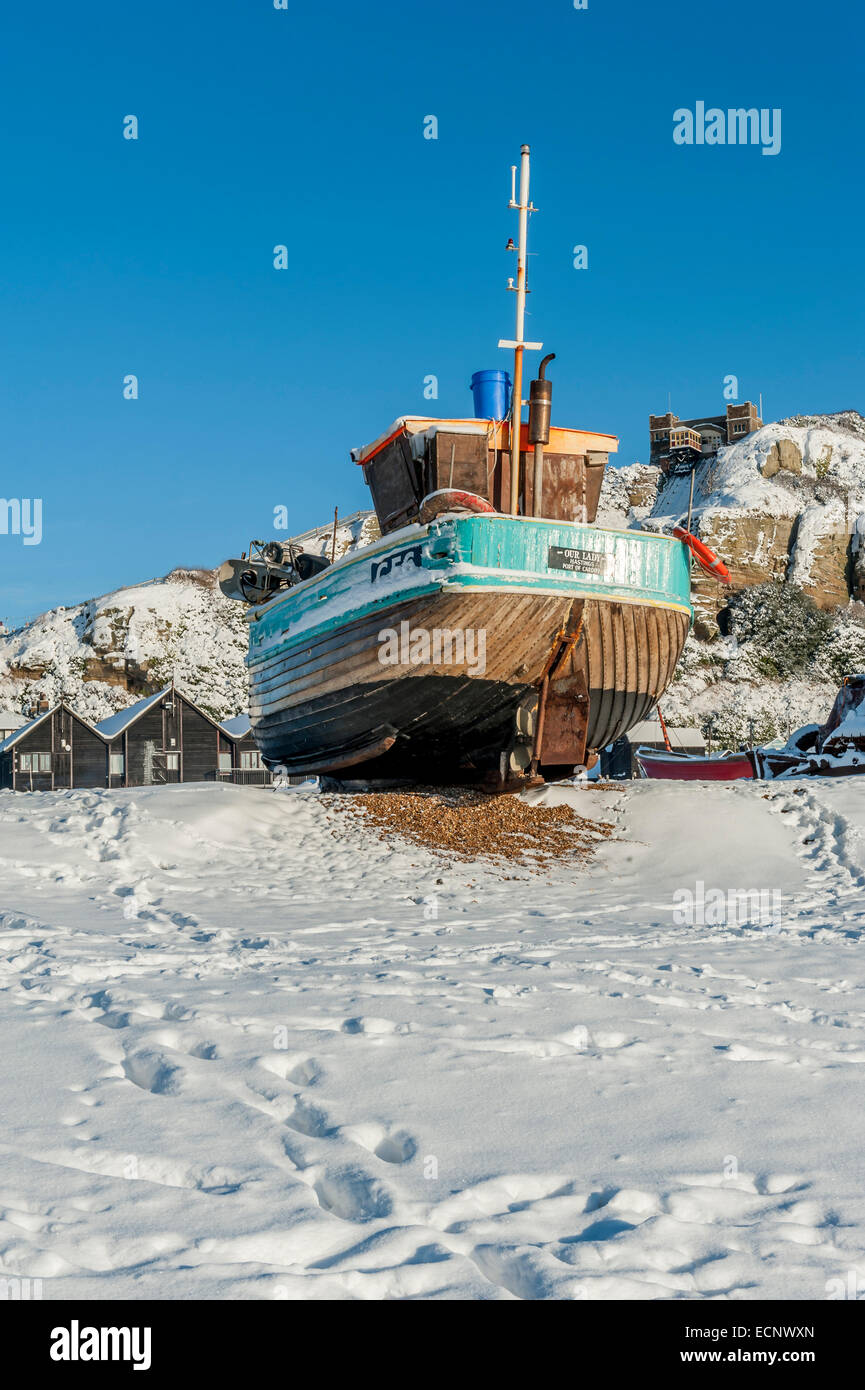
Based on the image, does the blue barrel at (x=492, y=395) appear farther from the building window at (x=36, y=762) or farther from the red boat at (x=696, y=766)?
the building window at (x=36, y=762)

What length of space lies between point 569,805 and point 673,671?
2.51m

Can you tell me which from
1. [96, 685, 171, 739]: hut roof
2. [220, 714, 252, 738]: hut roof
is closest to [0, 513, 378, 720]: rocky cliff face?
[220, 714, 252, 738]: hut roof

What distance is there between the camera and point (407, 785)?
14.0 metres

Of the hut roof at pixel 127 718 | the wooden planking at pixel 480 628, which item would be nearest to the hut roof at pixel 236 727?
the hut roof at pixel 127 718

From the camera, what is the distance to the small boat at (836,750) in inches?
841

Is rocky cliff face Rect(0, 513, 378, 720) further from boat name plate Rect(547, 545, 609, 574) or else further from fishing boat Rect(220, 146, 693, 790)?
boat name plate Rect(547, 545, 609, 574)

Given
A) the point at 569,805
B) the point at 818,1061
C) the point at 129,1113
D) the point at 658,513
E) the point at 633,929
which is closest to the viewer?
the point at 129,1113

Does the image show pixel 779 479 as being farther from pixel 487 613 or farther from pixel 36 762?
pixel 487 613

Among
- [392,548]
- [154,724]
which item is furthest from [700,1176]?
[154,724]

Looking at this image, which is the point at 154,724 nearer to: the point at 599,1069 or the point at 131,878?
the point at 131,878

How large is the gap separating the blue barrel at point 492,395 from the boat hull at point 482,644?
104 inches

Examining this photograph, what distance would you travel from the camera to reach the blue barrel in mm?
13469

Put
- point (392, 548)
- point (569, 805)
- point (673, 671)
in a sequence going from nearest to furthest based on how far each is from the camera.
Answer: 1. point (392, 548)
2. point (569, 805)
3. point (673, 671)

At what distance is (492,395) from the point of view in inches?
531
